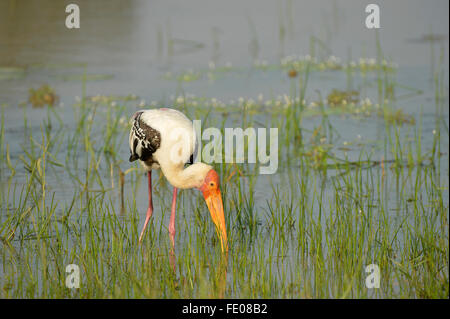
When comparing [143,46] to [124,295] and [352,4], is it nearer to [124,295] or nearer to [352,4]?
[352,4]

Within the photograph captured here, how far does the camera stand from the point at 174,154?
6117 mm

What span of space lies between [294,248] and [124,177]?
229 cm

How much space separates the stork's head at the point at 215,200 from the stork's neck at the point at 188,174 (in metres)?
0.03

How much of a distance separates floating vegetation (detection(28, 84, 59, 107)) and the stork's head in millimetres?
4216

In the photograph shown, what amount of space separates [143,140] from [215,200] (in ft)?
2.64

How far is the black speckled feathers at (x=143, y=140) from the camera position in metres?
6.26

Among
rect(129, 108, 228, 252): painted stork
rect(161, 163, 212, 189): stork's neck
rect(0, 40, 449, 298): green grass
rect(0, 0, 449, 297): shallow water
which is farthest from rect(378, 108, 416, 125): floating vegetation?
rect(161, 163, 212, 189): stork's neck

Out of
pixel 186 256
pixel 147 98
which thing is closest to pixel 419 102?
pixel 147 98

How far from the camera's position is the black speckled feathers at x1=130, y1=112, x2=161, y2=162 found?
626 centimetres

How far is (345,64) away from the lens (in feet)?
36.3

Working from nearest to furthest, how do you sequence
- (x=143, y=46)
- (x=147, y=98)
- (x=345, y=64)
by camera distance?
1. (x=147, y=98)
2. (x=345, y=64)
3. (x=143, y=46)

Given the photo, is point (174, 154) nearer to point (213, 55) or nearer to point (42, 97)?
point (42, 97)

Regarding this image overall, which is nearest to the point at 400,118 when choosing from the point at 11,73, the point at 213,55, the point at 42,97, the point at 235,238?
the point at 213,55

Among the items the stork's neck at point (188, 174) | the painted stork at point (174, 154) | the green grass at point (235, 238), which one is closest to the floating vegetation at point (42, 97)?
the green grass at point (235, 238)
